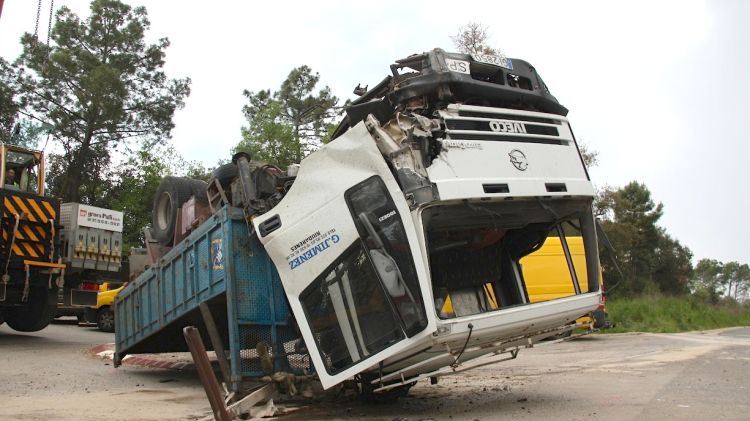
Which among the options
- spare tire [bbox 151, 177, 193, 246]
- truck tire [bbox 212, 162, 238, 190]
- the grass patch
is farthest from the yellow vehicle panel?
the grass patch

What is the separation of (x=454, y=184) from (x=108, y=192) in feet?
106

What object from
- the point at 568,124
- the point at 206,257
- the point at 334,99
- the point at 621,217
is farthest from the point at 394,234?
the point at 621,217

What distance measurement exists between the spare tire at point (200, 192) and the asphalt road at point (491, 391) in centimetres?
226

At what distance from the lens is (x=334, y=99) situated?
39.1 m

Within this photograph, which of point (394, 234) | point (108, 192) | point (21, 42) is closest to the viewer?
point (394, 234)

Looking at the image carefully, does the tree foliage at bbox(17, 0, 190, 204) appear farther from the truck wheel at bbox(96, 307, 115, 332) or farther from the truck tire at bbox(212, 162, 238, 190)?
the truck tire at bbox(212, 162, 238, 190)

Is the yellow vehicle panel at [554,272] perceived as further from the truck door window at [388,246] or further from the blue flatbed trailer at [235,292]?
the blue flatbed trailer at [235,292]

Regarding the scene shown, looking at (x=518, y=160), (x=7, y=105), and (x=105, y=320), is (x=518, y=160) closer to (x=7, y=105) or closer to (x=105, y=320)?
(x=105, y=320)

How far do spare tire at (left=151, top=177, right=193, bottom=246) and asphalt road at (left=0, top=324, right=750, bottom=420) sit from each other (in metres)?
1.94

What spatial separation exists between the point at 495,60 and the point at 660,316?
59.0 feet

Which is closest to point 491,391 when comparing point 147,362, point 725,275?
point 147,362

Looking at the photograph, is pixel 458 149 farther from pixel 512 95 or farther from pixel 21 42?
pixel 21 42

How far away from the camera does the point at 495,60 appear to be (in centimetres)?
556

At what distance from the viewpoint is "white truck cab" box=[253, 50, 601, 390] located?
4742 millimetres
